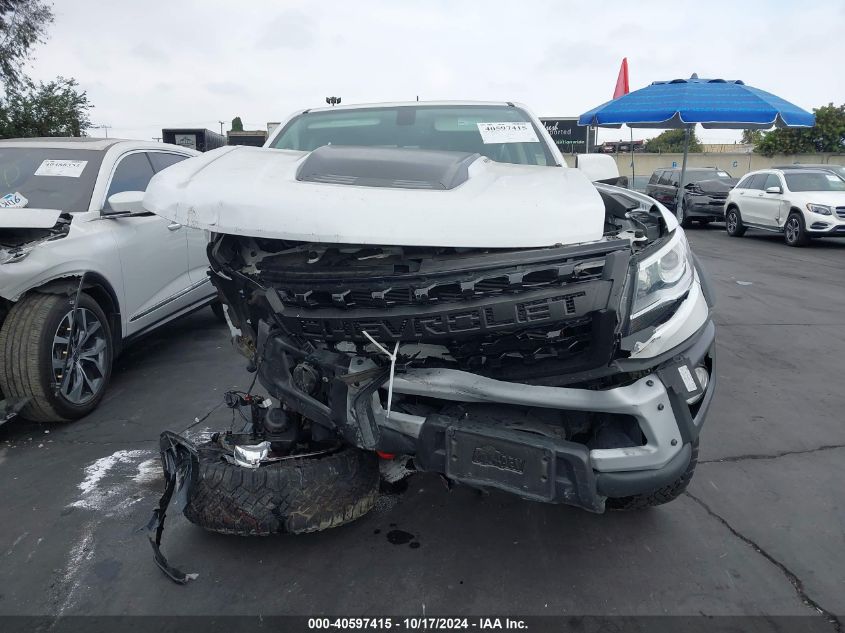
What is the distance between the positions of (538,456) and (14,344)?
3132mm

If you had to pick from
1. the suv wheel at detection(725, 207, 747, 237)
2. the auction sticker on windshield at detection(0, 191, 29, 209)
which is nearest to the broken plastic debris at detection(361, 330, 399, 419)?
the auction sticker on windshield at detection(0, 191, 29, 209)

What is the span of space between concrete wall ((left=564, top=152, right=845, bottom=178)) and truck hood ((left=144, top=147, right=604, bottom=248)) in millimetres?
27511

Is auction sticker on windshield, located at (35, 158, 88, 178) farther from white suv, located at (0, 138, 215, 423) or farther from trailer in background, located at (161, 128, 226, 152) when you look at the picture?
trailer in background, located at (161, 128, 226, 152)

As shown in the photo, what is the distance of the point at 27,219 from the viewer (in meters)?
3.65

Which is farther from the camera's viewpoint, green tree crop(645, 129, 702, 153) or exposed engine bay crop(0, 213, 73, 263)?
green tree crop(645, 129, 702, 153)

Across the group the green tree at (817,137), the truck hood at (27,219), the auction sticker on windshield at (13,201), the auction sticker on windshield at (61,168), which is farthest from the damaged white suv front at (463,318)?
the green tree at (817,137)

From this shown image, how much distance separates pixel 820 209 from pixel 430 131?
11170 mm

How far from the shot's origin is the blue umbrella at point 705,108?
7.84 m

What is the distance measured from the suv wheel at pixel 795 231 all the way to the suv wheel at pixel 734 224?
1555 mm

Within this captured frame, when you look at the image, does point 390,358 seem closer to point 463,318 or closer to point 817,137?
point 463,318

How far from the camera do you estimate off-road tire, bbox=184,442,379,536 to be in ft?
8.08

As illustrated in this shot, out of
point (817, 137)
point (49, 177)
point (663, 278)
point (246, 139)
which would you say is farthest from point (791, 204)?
point (817, 137)

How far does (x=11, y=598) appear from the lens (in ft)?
7.56

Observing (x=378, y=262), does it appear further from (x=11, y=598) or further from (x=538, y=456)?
(x=11, y=598)
